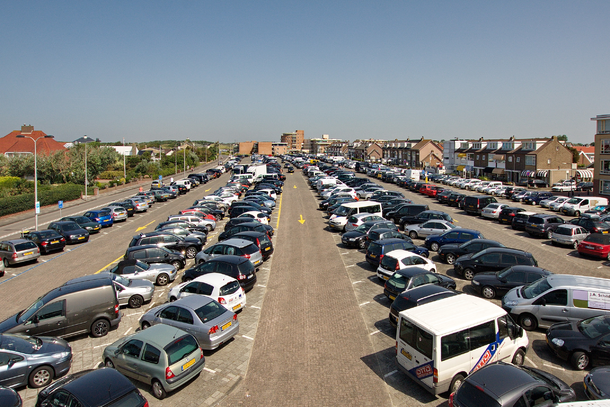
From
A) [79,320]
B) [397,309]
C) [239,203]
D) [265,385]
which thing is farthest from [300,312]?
[239,203]

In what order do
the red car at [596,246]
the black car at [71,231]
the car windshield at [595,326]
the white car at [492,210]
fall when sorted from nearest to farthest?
the car windshield at [595,326] → the red car at [596,246] → the black car at [71,231] → the white car at [492,210]

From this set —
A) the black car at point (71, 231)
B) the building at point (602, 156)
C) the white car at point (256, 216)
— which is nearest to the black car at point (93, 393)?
the white car at point (256, 216)

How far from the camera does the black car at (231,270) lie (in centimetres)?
1520

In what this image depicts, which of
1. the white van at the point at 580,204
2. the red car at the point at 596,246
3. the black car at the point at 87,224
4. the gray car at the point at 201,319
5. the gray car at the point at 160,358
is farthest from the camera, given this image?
the white van at the point at 580,204

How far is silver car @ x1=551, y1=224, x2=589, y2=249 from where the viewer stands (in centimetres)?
2231

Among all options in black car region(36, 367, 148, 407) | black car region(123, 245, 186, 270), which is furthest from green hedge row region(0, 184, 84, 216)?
black car region(36, 367, 148, 407)

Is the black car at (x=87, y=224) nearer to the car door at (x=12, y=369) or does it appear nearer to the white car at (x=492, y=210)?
the car door at (x=12, y=369)

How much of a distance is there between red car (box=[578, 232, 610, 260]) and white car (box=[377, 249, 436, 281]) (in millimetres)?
10050

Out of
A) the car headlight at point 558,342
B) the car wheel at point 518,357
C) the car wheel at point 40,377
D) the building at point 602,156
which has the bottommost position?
the car wheel at point 40,377

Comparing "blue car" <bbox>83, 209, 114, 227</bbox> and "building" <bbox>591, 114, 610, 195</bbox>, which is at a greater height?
"building" <bbox>591, 114, 610, 195</bbox>

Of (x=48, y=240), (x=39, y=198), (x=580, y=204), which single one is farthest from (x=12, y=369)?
(x=39, y=198)

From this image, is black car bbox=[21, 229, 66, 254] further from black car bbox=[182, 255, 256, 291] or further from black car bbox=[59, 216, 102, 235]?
black car bbox=[182, 255, 256, 291]

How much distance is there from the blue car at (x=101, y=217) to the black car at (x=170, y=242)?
438 inches

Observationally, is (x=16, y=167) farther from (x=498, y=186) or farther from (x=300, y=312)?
(x=498, y=186)
